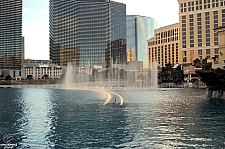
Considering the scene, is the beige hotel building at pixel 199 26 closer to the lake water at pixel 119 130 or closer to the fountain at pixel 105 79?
the fountain at pixel 105 79

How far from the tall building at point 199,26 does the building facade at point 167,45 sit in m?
22.8

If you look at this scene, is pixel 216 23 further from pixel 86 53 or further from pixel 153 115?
pixel 153 115

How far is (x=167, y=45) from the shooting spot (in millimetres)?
187625

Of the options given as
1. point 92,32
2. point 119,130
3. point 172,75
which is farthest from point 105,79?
point 119,130

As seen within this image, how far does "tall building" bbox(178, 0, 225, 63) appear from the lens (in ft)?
481

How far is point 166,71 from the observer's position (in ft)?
412

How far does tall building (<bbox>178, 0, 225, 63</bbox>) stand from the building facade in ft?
74.7

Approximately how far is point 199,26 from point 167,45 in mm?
37195

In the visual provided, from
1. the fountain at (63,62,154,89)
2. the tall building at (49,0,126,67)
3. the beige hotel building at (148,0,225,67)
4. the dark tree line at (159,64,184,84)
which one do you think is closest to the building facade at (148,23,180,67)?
the beige hotel building at (148,0,225,67)

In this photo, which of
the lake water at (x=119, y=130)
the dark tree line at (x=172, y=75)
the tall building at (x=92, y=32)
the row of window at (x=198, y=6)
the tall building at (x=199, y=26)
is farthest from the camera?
the tall building at (x=92, y=32)

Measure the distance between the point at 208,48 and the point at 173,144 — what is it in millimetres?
133109

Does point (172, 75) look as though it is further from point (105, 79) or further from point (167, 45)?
point (167, 45)

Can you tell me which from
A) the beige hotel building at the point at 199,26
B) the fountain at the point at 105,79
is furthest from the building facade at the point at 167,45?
the fountain at the point at 105,79

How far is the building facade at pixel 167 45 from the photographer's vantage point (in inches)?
7131
